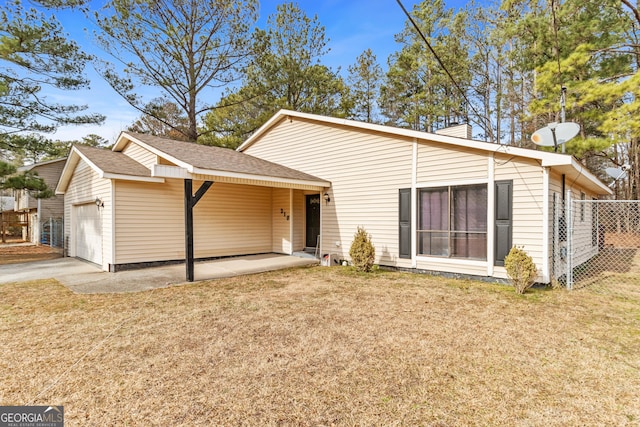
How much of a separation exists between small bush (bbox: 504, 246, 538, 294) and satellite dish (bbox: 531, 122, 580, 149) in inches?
102

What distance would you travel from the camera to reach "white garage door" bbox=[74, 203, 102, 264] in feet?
29.1

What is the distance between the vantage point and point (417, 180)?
743cm

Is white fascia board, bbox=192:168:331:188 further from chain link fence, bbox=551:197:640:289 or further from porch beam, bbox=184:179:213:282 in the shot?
chain link fence, bbox=551:197:640:289

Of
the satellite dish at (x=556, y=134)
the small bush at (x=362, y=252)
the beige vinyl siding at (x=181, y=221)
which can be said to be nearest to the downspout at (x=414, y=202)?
the small bush at (x=362, y=252)

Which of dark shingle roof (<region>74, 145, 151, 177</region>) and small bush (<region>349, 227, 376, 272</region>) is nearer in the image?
small bush (<region>349, 227, 376, 272</region>)

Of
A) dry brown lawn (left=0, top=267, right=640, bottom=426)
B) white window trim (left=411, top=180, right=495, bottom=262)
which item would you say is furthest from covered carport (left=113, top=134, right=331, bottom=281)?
white window trim (left=411, top=180, right=495, bottom=262)

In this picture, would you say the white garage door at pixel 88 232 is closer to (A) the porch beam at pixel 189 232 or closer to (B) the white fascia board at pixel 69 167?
(B) the white fascia board at pixel 69 167

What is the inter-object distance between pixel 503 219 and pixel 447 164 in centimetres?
166

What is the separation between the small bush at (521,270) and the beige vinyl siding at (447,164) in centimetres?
173

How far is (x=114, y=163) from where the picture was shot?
846 centimetres

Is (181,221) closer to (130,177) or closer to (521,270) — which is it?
(130,177)

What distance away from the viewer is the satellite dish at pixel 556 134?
636 centimetres

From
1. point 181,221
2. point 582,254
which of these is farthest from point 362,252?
point 582,254

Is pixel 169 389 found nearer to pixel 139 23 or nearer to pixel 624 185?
pixel 139 23
